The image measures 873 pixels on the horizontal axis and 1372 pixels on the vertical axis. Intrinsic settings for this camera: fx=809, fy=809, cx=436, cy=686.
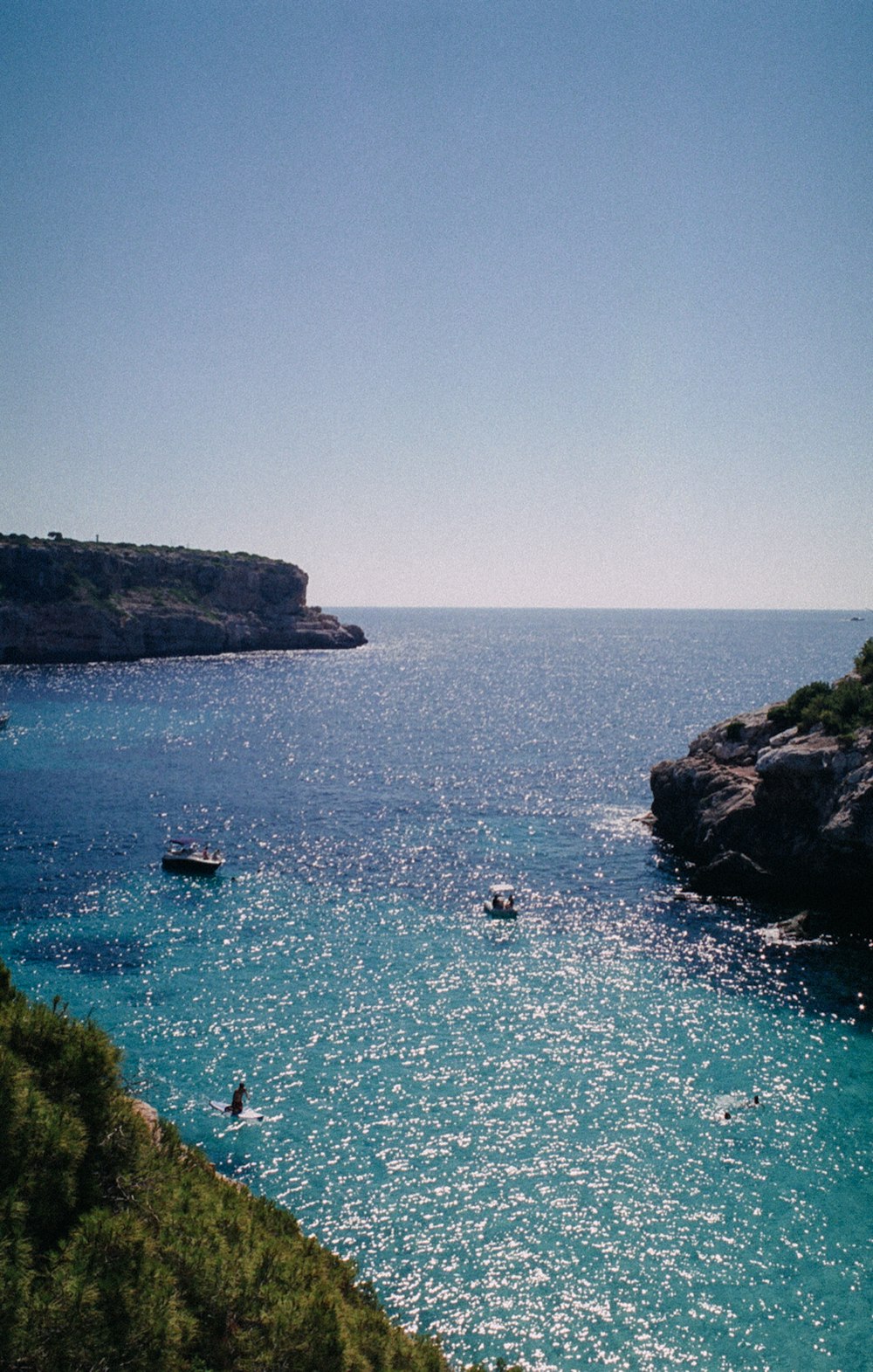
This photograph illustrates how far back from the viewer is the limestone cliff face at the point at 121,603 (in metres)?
155

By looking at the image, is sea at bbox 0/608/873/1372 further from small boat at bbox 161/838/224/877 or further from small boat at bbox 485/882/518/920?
small boat at bbox 161/838/224/877

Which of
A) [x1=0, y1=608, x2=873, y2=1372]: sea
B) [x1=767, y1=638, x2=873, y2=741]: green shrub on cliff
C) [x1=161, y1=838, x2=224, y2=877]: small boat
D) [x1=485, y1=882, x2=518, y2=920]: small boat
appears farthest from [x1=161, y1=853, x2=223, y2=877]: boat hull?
[x1=767, y1=638, x2=873, y2=741]: green shrub on cliff

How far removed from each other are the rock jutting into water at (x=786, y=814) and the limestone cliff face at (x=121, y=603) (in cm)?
13482

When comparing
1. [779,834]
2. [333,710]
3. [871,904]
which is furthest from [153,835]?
[333,710]

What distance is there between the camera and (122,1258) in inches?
395

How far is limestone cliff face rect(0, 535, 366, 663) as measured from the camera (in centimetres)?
15475

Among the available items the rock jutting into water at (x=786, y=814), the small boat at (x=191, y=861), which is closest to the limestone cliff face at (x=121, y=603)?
the small boat at (x=191, y=861)

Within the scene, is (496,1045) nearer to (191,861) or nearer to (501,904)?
(501,904)

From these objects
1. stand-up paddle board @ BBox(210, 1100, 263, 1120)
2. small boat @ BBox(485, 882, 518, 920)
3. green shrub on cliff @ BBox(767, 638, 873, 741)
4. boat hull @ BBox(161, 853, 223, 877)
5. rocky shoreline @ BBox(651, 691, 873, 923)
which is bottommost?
stand-up paddle board @ BBox(210, 1100, 263, 1120)

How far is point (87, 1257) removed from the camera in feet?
32.1

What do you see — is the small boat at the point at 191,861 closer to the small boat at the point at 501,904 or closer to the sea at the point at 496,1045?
the sea at the point at 496,1045

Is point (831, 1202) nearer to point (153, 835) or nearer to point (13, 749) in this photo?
point (153, 835)

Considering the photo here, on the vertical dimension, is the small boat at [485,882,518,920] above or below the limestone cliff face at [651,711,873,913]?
below

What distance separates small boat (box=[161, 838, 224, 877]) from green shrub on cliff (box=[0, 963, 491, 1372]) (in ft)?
127
